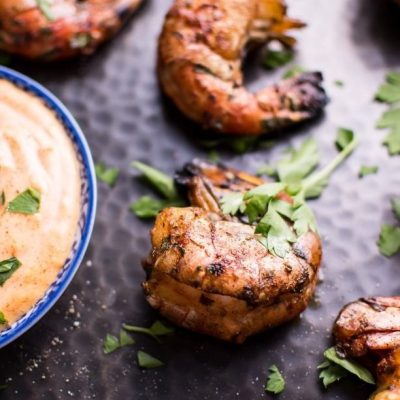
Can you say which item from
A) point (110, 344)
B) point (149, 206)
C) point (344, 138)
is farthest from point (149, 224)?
point (344, 138)

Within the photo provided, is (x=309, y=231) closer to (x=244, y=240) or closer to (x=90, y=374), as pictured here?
(x=244, y=240)

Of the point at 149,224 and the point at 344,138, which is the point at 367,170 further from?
the point at 149,224

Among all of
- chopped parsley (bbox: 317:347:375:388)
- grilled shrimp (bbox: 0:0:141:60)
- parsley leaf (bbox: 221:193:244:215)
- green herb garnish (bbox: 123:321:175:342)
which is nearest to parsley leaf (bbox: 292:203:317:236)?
parsley leaf (bbox: 221:193:244:215)

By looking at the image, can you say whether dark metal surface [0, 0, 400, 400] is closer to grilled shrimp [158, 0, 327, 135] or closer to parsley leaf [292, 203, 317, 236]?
grilled shrimp [158, 0, 327, 135]

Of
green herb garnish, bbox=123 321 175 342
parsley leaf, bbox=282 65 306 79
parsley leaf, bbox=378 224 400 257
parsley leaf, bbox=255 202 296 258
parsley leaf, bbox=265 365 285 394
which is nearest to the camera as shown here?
parsley leaf, bbox=255 202 296 258

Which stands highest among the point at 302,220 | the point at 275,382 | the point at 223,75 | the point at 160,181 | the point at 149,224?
the point at 223,75

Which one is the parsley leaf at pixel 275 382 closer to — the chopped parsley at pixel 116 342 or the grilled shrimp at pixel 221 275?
the grilled shrimp at pixel 221 275

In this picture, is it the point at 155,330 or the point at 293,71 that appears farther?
the point at 293,71
